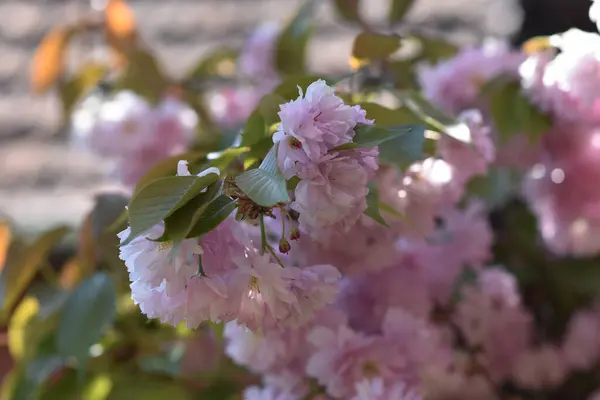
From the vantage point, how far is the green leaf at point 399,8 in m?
0.61

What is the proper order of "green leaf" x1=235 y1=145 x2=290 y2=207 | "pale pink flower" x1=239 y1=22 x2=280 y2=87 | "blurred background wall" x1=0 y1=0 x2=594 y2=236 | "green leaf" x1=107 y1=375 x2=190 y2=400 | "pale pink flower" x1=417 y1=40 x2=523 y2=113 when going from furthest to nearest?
"blurred background wall" x1=0 y1=0 x2=594 y2=236 < "pale pink flower" x1=239 y1=22 x2=280 y2=87 < "pale pink flower" x1=417 y1=40 x2=523 y2=113 < "green leaf" x1=107 y1=375 x2=190 y2=400 < "green leaf" x1=235 y1=145 x2=290 y2=207

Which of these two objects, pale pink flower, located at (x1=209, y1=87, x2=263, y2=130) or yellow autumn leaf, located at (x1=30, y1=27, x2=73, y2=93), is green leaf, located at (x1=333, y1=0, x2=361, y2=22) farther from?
yellow autumn leaf, located at (x1=30, y1=27, x2=73, y2=93)

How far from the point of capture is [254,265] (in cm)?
30

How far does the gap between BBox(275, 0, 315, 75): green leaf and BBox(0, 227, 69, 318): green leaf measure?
0.83 feet

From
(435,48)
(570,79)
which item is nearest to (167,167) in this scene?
(570,79)

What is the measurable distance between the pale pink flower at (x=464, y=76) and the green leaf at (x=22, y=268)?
1.14 feet

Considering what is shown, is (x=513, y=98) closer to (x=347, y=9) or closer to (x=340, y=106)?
(x=347, y=9)

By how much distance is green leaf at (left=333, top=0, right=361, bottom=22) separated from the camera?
59 centimetres

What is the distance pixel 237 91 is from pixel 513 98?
14.7 inches

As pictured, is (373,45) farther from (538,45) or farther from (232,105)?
(232,105)

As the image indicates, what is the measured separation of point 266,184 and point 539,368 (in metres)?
0.46

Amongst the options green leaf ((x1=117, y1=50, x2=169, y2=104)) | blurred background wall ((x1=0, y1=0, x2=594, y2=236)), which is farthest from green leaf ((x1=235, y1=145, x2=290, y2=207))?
blurred background wall ((x1=0, y1=0, x2=594, y2=236))

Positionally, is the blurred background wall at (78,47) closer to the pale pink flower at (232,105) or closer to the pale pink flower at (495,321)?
the pale pink flower at (232,105)

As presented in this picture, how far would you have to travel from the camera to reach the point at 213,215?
280 millimetres
